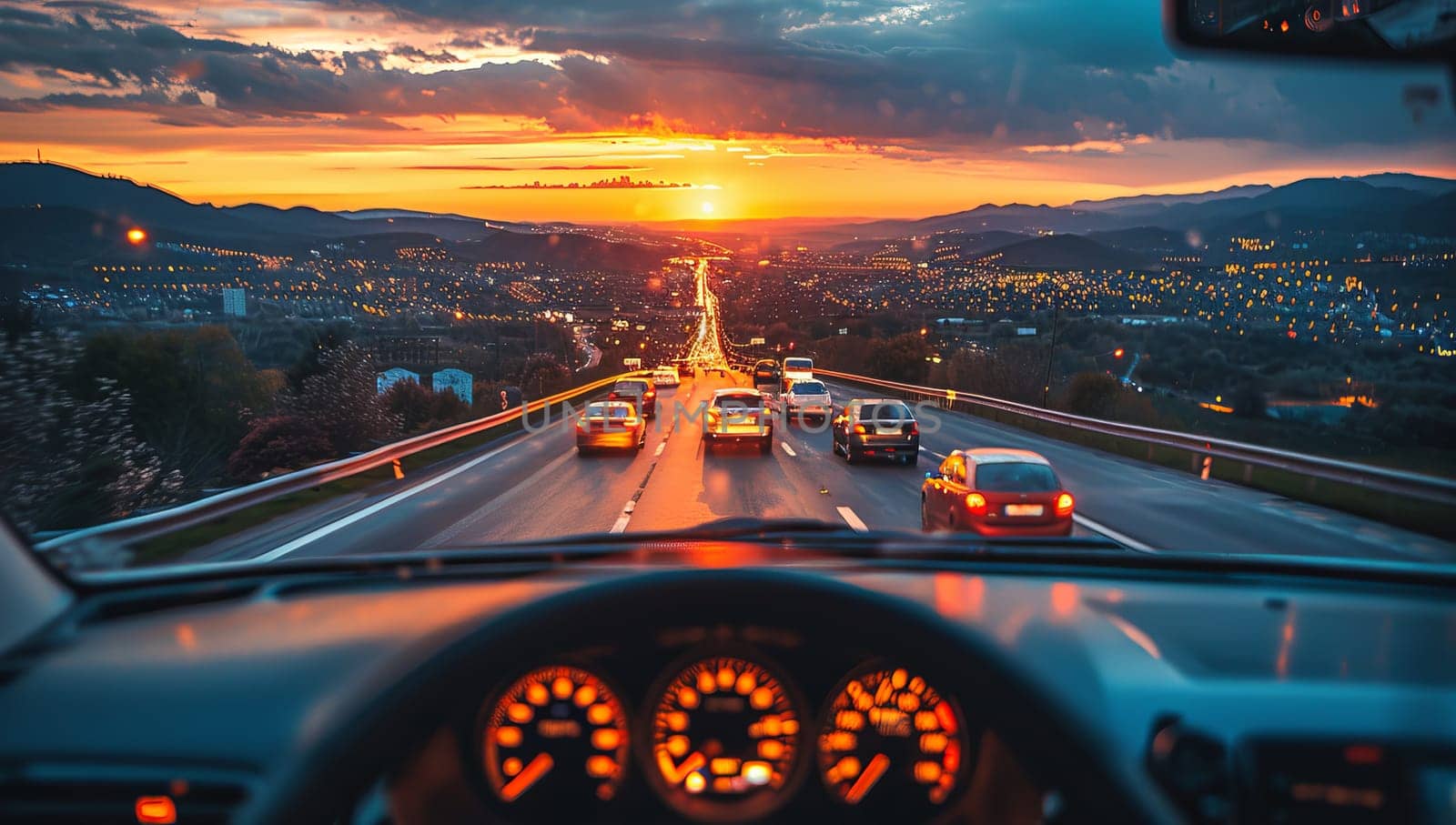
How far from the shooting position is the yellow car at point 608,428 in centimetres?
2644

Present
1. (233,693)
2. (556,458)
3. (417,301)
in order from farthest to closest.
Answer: (417,301)
(556,458)
(233,693)

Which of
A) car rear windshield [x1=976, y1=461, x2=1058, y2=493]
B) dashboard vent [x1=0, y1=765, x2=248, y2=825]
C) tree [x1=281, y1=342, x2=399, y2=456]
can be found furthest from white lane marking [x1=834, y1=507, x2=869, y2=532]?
tree [x1=281, y1=342, x2=399, y2=456]

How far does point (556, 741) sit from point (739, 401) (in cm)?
2359

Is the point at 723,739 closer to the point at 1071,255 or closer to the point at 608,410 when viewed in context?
the point at 608,410

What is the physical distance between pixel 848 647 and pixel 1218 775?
1147mm

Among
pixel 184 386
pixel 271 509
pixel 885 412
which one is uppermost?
pixel 271 509

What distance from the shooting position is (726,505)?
16906 millimetres

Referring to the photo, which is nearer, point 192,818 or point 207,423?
point 192,818

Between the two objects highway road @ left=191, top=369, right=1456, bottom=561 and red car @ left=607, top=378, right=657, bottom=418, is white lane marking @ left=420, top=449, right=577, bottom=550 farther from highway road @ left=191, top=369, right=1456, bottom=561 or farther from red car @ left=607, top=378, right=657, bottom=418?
red car @ left=607, top=378, right=657, bottom=418

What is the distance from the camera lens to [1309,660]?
407cm

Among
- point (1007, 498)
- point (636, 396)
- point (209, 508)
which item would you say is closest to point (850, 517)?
point (1007, 498)

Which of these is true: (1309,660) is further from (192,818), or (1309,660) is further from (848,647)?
(192,818)

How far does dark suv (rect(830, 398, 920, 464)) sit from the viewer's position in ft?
78.1

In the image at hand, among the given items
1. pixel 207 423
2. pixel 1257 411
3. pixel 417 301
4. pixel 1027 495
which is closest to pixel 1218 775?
pixel 1027 495
